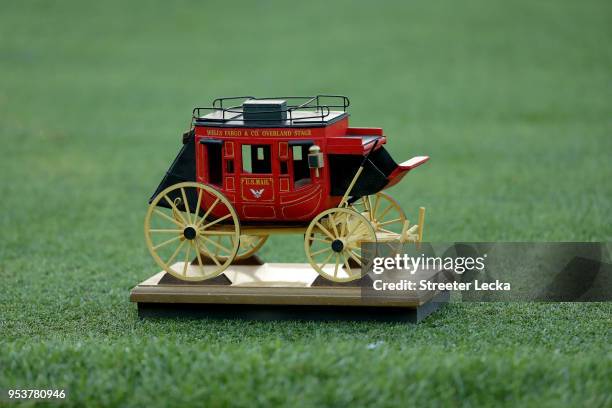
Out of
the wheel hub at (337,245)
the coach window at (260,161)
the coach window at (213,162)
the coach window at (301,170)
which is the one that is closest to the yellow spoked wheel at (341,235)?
the wheel hub at (337,245)

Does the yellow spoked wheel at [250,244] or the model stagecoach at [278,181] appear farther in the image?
the yellow spoked wheel at [250,244]

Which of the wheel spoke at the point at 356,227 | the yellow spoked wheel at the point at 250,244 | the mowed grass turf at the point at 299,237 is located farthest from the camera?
the yellow spoked wheel at the point at 250,244

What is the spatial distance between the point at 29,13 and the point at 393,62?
35.5 ft

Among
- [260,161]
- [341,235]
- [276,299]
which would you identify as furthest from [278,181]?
[276,299]

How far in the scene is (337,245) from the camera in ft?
24.6

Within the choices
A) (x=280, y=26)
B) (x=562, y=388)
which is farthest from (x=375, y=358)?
(x=280, y=26)

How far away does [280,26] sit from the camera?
25578 millimetres

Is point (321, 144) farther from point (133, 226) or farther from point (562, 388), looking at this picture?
point (133, 226)

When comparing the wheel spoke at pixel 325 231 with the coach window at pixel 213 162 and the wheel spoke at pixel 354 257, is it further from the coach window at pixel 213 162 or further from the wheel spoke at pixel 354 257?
the coach window at pixel 213 162

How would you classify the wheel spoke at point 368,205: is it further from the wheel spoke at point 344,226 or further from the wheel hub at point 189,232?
the wheel hub at point 189,232

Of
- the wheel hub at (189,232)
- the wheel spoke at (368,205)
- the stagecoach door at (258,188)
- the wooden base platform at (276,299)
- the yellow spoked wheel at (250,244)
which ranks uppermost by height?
the stagecoach door at (258,188)

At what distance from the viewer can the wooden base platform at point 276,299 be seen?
24.5ft

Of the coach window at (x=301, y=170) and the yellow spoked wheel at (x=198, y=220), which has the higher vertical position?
the coach window at (x=301, y=170)

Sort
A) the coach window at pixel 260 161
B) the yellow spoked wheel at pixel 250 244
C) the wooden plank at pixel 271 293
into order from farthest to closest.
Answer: the yellow spoked wheel at pixel 250 244, the coach window at pixel 260 161, the wooden plank at pixel 271 293
